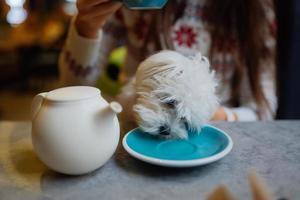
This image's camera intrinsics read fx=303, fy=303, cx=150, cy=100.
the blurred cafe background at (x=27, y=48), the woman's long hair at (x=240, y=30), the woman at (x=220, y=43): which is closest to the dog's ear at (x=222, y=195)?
the woman at (x=220, y=43)

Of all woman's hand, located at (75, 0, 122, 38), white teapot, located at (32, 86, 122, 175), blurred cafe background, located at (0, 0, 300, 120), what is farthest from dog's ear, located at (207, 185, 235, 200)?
blurred cafe background, located at (0, 0, 300, 120)

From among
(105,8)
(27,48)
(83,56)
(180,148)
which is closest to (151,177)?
(180,148)

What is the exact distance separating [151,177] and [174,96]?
0.12 m

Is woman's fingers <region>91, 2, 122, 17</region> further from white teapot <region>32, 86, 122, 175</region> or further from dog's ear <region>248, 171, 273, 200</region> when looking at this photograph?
dog's ear <region>248, 171, 273, 200</region>

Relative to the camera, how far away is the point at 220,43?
2.93ft

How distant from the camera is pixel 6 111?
2.89m

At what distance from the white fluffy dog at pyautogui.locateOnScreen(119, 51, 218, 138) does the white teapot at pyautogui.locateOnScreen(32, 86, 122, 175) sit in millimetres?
82

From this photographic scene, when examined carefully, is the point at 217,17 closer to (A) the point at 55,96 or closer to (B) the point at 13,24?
(A) the point at 55,96

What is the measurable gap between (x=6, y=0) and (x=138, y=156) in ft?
16.1

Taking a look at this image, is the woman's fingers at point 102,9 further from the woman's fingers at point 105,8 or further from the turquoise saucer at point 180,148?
the turquoise saucer at point 180,148

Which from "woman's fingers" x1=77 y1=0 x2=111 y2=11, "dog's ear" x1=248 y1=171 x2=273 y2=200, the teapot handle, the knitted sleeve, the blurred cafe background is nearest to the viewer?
"dog's ear" x1=248 y1=171 x2=273 y2=200

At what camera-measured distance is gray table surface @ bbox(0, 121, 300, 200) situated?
37 cm

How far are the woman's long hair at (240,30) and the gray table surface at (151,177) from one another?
0.37 meters

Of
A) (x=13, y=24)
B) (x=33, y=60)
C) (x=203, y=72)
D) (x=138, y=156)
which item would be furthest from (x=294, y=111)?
(x=13, y=24)
